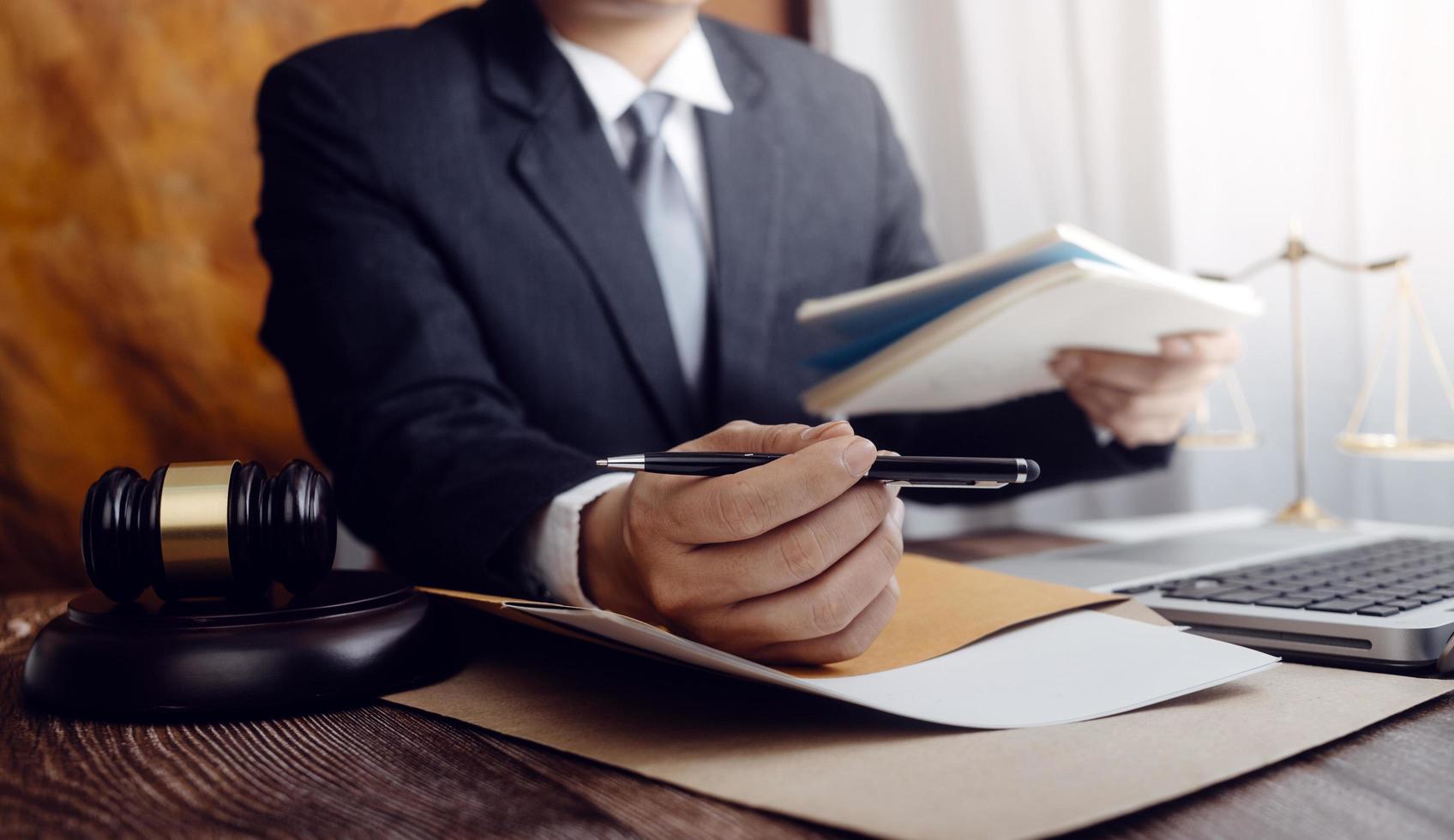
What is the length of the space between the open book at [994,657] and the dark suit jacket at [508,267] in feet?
1.45

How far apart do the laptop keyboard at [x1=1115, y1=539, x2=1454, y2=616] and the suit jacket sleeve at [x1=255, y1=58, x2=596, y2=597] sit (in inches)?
16.1

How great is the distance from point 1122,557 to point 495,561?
487 millimetres

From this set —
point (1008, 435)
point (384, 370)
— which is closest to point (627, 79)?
point (384, 370)

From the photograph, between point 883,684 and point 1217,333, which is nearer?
point 883,684

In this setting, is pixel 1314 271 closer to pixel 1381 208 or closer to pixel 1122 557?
pixel 1381 208

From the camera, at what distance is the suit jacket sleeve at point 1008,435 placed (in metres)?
1.09

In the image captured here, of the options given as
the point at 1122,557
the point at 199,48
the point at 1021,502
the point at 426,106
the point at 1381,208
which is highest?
the point at 199,48

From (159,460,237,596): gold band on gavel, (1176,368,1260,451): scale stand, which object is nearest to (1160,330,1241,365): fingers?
(1176,368,1260,451): scale stand

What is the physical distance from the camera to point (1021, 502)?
173 centimetres

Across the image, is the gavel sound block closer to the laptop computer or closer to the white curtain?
the laptop computer

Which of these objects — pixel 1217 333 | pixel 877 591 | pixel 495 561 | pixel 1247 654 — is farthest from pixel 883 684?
pixel 1217 333

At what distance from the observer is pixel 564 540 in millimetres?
697

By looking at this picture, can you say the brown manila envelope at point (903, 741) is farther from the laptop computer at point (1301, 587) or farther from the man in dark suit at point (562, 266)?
the man in dark suit at point (562, 266)

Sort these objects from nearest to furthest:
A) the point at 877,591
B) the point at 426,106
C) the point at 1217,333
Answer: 1. the point at 877,591
2. the point at 1217,333
3. the point at 426,106
